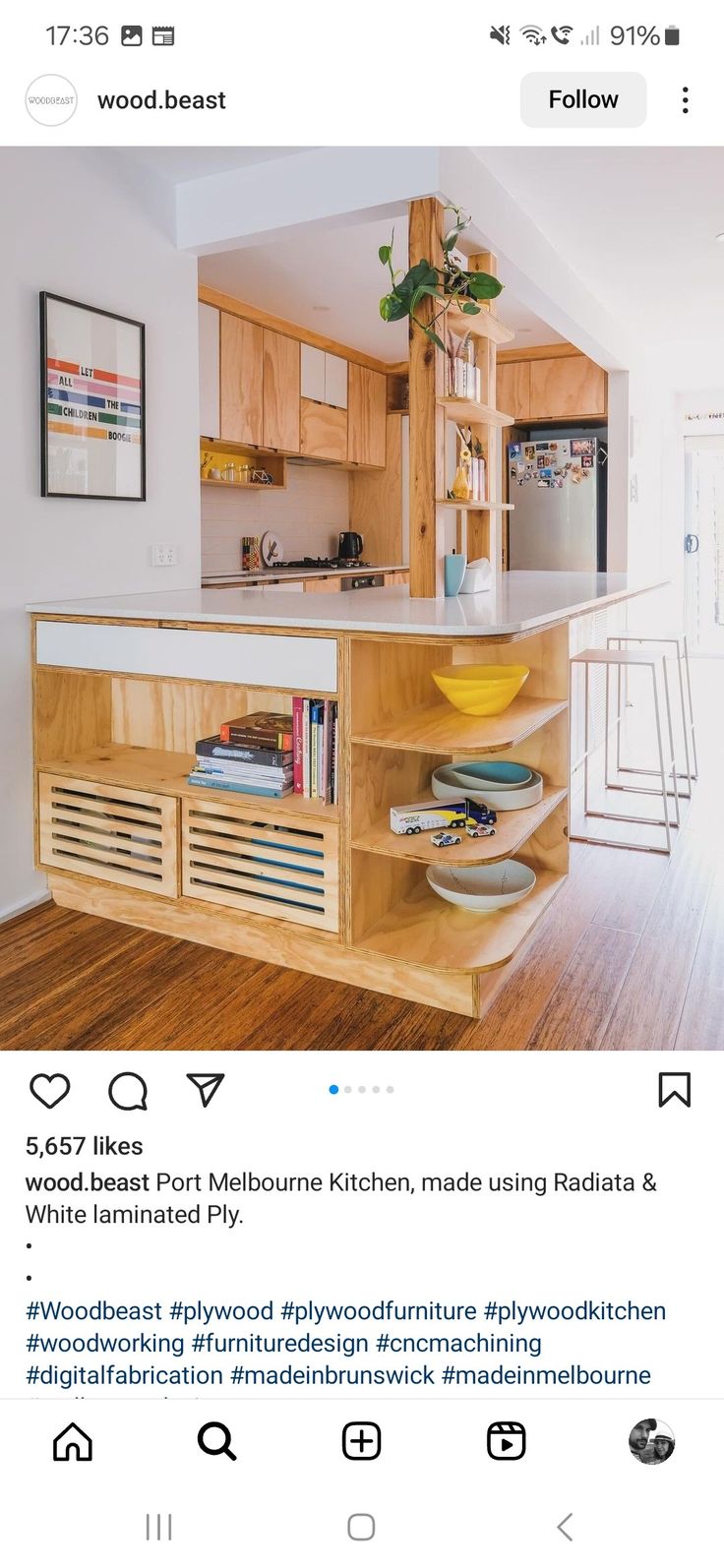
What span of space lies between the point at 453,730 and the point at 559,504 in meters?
4.20

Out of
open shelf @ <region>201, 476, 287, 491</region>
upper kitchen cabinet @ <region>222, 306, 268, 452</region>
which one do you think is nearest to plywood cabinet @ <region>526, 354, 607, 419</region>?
open shelf @ <region>201, 476, 287, 491</region>

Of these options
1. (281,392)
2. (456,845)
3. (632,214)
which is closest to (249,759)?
(456,845)

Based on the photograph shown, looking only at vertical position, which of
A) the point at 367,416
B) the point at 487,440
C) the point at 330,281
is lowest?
the point at 487,440

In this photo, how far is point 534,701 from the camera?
8.66 feet

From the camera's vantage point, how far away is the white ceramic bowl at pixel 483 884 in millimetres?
2293
